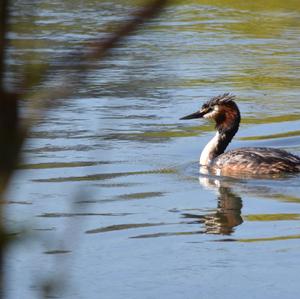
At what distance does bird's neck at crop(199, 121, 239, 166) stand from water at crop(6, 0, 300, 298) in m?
0.15

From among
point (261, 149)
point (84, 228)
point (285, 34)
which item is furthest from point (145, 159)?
point (285, 34)

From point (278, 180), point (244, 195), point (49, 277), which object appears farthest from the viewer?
point (278, 180)

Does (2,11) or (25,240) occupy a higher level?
(2,11)

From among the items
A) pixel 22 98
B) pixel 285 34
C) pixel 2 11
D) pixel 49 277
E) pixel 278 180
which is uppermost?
pixel 2 11

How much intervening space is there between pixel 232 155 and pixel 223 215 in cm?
224

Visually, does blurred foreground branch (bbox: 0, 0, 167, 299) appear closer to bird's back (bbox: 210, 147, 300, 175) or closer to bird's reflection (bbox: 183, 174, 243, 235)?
bird's reflection (bbox: 183, 174, 243, 235)

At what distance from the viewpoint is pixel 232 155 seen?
1178 centimetres

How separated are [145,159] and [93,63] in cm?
1018

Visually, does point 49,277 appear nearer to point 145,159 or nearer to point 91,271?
point 91,271

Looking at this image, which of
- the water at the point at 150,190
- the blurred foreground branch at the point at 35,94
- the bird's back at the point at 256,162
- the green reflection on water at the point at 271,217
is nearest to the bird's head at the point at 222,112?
the water at the point at 150,190

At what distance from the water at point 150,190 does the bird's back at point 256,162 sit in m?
0.21

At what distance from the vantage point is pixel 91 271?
7.52 m

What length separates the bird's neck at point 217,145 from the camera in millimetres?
12000

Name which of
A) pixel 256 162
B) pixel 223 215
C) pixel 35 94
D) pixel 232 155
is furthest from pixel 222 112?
pixel 35 94
